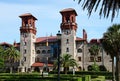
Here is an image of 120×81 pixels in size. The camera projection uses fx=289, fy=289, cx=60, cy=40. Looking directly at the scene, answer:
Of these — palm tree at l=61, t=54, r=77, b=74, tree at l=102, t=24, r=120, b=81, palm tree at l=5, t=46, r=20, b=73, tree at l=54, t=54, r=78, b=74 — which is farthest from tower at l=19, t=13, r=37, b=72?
tree at l=102, t=24, r=120, b=81

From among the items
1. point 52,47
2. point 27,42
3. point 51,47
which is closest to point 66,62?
point 52,47

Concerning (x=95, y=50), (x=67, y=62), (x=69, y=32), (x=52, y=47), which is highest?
(x=69, y=32)

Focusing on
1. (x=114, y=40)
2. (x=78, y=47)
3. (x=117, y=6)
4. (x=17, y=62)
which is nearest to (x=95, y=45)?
(x=78, y=47)

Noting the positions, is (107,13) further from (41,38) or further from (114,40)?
(41,38)

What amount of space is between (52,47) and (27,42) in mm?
9346

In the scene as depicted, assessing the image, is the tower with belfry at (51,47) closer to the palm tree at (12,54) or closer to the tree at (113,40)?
the palm tree at (12,54)

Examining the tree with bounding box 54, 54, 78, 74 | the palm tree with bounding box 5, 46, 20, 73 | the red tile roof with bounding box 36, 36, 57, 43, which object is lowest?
the tree with bounding box 54, 54, 78, 74

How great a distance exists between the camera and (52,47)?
9856cm

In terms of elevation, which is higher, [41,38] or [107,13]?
[41,38]

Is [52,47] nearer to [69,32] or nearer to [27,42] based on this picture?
[69,32]

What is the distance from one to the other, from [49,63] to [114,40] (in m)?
57.2

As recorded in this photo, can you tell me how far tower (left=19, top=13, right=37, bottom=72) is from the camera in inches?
3925

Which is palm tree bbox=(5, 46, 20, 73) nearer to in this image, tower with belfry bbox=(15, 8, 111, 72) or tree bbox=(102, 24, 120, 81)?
tower with belfry bbox=(15, 8, 111, 72)

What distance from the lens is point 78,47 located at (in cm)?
9762
